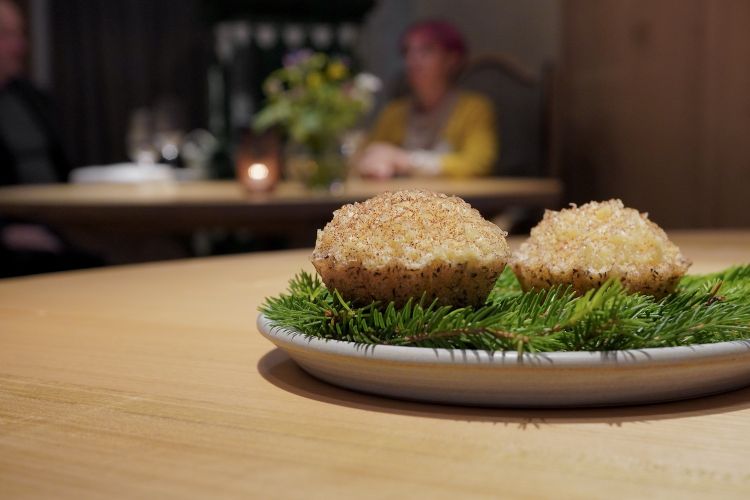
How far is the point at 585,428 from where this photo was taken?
59 centimetres

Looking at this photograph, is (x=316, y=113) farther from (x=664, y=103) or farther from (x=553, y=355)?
(x=553, y=355)

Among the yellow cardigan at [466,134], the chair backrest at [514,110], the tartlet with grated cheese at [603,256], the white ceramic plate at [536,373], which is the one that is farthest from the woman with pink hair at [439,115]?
the white ceramic plate at [536,373]

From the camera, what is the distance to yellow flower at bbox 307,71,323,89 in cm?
314

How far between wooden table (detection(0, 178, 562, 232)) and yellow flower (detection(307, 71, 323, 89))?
0.35 meters

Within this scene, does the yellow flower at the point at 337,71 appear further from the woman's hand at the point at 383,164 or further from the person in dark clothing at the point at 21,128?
the person in dark clothing at the point at 21,128

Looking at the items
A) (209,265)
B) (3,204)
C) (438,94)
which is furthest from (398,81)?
(209,265)

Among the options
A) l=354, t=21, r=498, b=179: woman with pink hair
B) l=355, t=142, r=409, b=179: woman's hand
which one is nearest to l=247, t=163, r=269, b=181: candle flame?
l=355, t=142, r=409, b=179: woman's hand

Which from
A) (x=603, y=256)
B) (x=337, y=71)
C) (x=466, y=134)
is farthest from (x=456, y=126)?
(x=603, y=256)

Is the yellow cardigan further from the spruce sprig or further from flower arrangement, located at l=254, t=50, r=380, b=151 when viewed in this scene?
the spruce sprig

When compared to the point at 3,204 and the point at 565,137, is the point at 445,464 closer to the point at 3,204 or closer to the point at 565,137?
the point at 3,204

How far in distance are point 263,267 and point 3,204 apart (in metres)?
1.52

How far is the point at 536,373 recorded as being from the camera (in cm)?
60

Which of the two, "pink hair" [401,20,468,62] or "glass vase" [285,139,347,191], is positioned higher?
"pink hair" [401,20,468,62]

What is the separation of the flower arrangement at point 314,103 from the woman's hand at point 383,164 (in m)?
0.66
